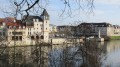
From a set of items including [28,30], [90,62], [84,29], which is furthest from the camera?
[28,30]

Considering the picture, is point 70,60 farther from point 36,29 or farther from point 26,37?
point 36,29

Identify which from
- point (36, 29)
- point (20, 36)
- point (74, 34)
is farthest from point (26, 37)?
point (74, 34)

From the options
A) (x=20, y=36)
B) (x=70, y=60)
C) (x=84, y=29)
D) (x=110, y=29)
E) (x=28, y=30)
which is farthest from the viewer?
(x=110, y=29)

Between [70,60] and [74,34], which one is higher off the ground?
[74,34]

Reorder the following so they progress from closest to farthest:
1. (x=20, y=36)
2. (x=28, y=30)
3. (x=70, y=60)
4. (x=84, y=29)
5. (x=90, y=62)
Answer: (x=70, y=60) → (x=90, y=62) → (x=84, y=29) → (x=20, y=36) → (x=28, y=30)

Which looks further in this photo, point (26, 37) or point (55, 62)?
point (26, 37)

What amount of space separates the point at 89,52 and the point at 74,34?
5.70 feet

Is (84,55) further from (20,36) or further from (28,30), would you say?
(28,30)

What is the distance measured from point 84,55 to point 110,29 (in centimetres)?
5776

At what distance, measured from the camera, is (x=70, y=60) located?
38.7ft

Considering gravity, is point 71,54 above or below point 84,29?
below

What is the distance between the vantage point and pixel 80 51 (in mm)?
13148

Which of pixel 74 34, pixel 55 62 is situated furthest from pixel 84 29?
pixel 55 62

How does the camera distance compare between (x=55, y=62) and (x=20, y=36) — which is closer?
(x=55, y=62)
